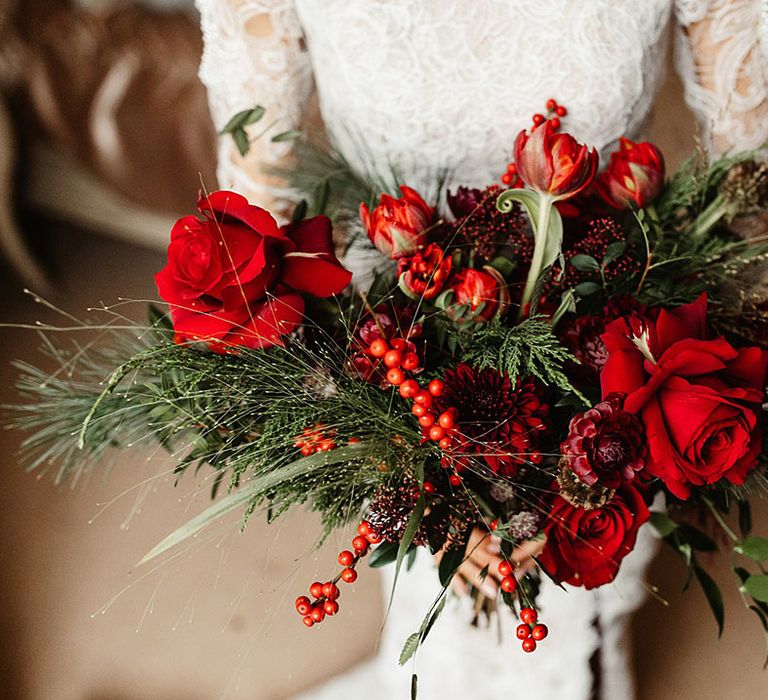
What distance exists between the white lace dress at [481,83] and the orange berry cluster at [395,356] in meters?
0.28

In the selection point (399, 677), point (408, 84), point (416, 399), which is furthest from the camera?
point (399, 677)

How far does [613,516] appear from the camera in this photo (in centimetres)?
54

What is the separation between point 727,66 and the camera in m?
0.79

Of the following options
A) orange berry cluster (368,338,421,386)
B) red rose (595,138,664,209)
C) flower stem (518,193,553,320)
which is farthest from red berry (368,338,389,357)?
red rose (595,138,664,209)

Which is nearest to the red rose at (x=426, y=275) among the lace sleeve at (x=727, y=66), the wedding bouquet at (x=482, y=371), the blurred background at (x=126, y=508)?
the wedding bouquet at (x=482, y=371)

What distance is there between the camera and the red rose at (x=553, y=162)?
502 mm

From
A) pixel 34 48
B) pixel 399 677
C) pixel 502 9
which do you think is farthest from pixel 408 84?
pixel 34 48

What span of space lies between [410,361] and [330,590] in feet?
0.54

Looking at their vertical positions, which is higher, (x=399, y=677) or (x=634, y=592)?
(x=634, y=592)

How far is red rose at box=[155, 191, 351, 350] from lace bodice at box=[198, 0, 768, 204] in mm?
275

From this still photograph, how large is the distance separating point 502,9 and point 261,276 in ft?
1.50

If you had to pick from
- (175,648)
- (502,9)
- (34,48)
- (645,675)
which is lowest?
(175,648)

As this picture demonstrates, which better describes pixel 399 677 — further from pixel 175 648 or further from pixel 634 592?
pixel 175 648

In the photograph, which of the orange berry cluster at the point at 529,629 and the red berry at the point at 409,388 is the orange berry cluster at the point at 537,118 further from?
the orange berry cluster at the point at 529,629
